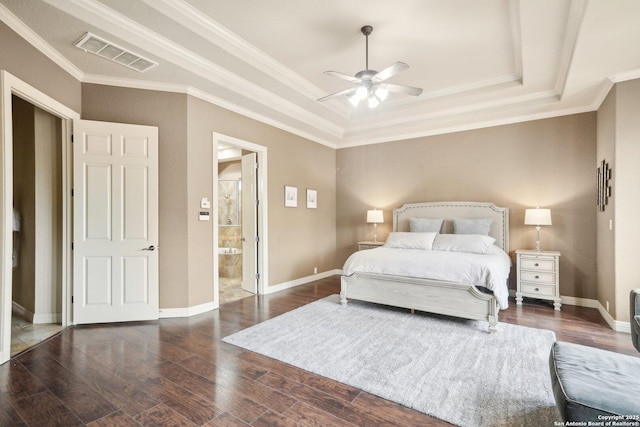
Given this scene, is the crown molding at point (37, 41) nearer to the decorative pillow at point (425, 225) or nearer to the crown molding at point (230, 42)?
the crown molding at point (230, 42)

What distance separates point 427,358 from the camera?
2.71m

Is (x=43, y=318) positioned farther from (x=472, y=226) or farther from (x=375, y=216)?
(x=472, y=226)

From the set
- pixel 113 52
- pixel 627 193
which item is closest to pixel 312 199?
pixel 113 52

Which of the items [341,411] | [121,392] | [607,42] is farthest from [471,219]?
[121,392]

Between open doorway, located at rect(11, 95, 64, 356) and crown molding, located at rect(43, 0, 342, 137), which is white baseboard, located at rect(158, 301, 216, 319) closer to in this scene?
open doorway, located at rect(11, 95, 64, 356)

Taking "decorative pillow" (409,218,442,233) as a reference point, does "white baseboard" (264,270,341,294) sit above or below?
below

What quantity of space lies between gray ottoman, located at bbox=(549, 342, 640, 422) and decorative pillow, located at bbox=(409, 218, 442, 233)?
11.2ft

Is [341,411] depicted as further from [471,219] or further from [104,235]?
[471,219]

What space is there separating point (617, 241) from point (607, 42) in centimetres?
208

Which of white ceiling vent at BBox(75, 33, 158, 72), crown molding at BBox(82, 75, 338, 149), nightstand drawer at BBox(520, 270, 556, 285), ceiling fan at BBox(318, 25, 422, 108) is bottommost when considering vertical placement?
nightstand drawer at BBox(520, 270, 556, 285)

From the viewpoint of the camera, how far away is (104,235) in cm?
357

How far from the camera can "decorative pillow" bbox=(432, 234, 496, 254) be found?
4.29 m

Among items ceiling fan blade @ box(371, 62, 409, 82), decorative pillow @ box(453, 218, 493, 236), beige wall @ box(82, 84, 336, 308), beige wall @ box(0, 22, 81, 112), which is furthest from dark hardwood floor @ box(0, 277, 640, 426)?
ceiling fan blade @ box(371, 62, 409, 82)

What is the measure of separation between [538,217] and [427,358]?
2944 mm
